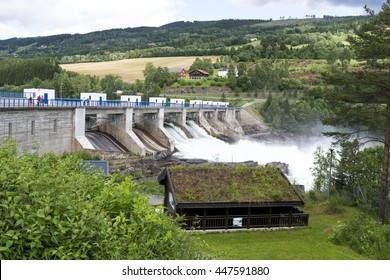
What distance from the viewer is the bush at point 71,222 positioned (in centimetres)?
702

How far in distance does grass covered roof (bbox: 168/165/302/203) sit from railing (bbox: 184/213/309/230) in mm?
1111

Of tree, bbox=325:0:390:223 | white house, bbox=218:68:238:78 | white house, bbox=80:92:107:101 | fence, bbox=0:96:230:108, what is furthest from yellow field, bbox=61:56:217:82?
tree, bbox=325:0:390:223

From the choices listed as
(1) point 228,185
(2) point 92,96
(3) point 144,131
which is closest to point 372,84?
(1) point 228,185

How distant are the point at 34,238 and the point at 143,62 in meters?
157

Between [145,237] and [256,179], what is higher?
[145,237]

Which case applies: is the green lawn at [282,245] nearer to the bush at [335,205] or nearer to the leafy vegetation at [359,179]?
the bush at [335,205]

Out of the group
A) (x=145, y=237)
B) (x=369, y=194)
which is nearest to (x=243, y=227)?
(x=369, y=194)

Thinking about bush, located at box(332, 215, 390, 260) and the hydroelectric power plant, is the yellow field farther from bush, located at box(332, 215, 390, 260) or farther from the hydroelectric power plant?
bush, located at box(332, 215, 390, 260)

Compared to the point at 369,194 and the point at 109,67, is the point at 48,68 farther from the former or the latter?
the point at 369,194

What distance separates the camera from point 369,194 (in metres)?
31.9

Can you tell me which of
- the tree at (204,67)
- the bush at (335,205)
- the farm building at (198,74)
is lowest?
the bush at (335,205)

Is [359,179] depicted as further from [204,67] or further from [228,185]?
[204,67]

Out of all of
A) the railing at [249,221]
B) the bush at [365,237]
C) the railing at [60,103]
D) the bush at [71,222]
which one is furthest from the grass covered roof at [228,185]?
the railing at [60,103]

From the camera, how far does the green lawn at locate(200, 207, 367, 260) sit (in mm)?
19391
